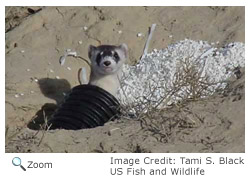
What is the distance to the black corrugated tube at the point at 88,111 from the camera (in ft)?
15.5

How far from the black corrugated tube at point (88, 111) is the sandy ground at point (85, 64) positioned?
1.11 feet

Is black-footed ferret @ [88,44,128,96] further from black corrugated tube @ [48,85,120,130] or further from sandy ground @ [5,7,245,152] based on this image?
sandy ground @ [5,7,245,152]

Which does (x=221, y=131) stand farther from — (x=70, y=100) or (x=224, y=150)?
(x=70, y=100)

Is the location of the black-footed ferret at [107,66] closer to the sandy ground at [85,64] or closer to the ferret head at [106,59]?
the ferret head at [106,59]

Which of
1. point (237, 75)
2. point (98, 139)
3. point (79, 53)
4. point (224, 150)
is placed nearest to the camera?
point (224, 150)

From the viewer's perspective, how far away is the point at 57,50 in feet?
20.3

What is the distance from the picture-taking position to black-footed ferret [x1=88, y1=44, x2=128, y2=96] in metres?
5.07

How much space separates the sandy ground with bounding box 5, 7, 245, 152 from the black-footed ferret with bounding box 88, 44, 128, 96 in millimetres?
668

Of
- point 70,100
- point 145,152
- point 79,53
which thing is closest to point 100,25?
point 79,53

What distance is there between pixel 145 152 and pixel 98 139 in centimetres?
39

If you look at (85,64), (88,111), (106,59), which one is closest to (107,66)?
(106,59)
